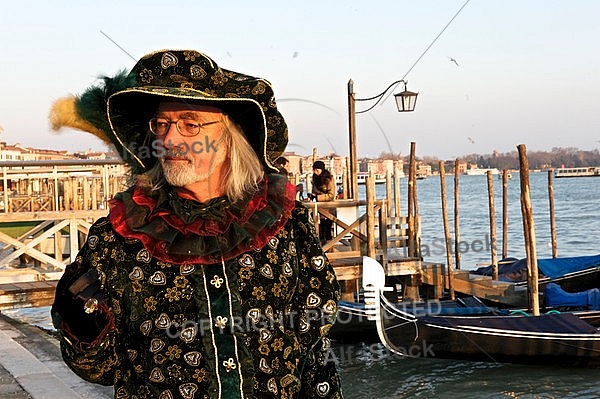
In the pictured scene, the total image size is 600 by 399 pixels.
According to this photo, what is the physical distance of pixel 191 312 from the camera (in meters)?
1.66

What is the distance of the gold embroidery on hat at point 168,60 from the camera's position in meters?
1.76

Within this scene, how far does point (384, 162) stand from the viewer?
57.2ft

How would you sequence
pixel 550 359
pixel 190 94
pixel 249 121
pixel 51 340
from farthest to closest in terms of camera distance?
pixel 550 359
pixel 51 340
pixel 249 121
pixel 190 94

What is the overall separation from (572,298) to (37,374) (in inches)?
294

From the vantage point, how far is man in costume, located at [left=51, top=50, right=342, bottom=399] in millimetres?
1634

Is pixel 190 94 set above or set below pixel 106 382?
above

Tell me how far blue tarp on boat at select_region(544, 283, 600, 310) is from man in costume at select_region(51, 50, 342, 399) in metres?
8.77

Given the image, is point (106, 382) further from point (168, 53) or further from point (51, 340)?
point (51, 340)

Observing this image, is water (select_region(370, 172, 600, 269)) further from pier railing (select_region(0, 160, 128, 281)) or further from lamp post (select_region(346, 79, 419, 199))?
pier railing (select_region(0, 160, 128, 281))

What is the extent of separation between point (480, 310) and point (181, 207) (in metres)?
8.63

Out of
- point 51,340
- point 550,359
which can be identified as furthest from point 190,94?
point 550,359

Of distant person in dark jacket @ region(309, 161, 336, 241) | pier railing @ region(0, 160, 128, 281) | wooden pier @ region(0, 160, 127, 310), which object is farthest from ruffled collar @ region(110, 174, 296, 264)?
distant person in dark jacket @ region(309, 161, 336, 241)

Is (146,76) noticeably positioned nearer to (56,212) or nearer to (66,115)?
(66,115)

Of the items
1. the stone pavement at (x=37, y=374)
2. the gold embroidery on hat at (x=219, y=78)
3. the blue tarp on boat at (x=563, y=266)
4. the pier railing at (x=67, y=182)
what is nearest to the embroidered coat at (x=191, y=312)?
the gold embroidery on hat at (x=219, y=78)
